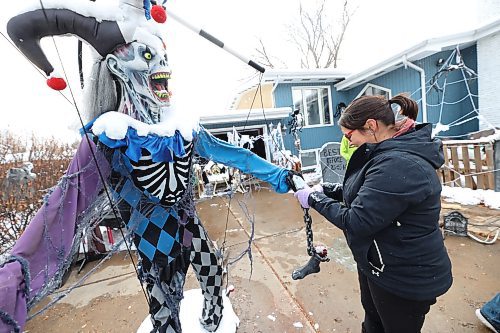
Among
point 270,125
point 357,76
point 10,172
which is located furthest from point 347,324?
point 357,76

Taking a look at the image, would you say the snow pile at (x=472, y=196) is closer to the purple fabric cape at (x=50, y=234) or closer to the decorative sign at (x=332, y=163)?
the decorative sign at (x=332, y=163)

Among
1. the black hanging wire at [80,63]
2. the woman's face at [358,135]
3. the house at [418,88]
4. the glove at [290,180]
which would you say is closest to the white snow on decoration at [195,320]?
the glove at [290,180]

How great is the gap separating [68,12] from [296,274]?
5.67ft

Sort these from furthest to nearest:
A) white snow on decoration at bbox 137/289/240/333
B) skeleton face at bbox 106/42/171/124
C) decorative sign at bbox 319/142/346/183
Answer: decorative sign at bbox 319/142/346/183
white snow on decoration at bbox 137/289/240/333
skeleton face at bbox 106/42/171/124

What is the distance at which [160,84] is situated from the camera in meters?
1.31

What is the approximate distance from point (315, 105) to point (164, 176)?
8.86 meters

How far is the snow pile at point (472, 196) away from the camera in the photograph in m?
4.10

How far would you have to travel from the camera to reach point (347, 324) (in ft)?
6.57

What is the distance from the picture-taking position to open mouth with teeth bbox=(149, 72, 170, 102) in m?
1.28

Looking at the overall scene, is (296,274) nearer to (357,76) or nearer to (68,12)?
(68,12)

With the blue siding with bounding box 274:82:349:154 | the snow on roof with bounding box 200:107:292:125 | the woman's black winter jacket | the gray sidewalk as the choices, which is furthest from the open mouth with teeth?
the blue siding with bounding box 274:82:349:154

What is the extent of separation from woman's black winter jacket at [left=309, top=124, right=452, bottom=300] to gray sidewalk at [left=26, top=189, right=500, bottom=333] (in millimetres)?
1076

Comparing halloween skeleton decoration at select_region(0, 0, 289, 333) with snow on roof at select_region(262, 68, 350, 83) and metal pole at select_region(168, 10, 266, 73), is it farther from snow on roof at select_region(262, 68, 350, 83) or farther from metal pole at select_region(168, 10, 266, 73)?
snow on roof at select_region(262, 68, 350, 83)

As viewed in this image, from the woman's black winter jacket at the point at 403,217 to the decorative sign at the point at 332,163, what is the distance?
189 inches
